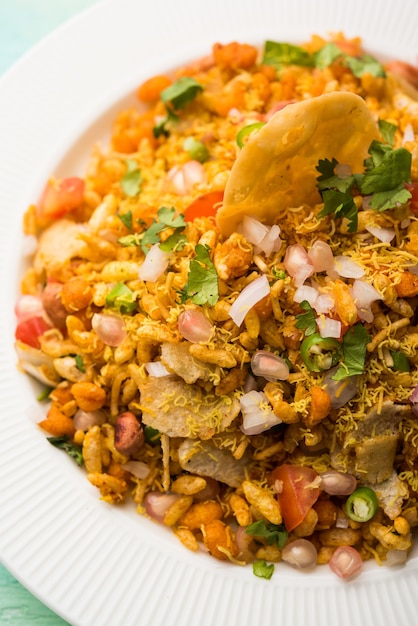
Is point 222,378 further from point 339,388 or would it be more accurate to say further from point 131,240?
point 131,240

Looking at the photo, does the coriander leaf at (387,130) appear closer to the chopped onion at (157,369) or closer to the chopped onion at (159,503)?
the chopped onion at (157,369)

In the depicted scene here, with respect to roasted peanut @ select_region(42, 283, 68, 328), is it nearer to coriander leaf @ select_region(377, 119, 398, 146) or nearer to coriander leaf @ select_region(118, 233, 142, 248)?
coriander leaf @ select_region(118, 233, 142, 248)

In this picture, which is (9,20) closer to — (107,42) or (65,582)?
(107,42)

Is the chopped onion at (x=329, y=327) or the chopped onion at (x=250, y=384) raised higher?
the chopped onion at (x=329, y=327)

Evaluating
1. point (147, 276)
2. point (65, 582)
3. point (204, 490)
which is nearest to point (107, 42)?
point (147, 276)

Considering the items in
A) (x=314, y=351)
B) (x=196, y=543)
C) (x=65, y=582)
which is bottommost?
(x=196, y=543)

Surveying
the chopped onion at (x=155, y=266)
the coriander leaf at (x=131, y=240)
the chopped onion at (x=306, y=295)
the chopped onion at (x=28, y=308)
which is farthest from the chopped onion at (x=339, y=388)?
the chopped onion at (x=28, y=308)
